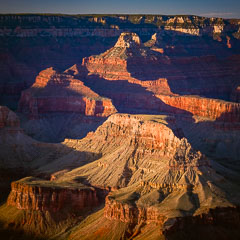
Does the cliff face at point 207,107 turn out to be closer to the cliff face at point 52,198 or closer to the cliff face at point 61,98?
the cliff face at point 61,98

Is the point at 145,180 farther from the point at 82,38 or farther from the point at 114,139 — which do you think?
the point at 82,38

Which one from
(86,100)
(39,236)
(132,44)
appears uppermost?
(132,44)

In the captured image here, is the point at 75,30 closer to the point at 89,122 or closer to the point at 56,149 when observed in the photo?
the point at 89,122

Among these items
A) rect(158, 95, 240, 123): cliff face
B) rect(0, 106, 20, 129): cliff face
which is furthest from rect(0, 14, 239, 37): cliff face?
rect(0, 106, 20, 129): cliff face

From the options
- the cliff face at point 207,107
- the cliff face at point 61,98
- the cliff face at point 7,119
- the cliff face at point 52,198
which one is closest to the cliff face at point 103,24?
the cliff face at point 61,98

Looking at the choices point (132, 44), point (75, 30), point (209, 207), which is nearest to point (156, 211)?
point (209, 207)

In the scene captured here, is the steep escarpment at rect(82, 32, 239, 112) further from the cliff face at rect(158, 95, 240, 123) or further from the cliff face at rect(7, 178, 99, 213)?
the cliff face at rect(7, 178, 99, 213)
